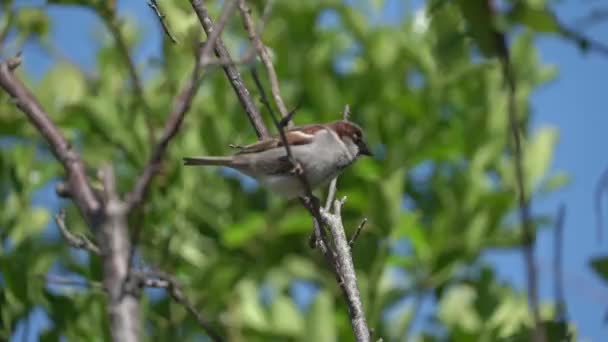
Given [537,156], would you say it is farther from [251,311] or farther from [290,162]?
[290,162]

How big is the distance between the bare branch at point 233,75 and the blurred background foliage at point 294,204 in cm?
105

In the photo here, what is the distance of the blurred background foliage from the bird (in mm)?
650

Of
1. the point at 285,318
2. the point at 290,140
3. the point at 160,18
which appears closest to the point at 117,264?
the point at 160,18

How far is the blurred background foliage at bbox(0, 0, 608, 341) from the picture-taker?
468cm

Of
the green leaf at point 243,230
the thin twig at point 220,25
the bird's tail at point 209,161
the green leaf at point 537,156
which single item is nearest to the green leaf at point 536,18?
the thin twig at point 220,25

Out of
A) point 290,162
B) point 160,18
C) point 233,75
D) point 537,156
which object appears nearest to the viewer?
point 160,18

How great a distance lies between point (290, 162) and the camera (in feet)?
11.8

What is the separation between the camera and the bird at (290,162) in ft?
12.1

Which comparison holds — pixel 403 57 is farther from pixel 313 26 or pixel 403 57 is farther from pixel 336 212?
pixel 336 212

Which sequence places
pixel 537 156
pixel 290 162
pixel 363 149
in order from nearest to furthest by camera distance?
pixel 290 162 < pixel 363 149 < pixel 537 156

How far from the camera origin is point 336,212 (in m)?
3.31

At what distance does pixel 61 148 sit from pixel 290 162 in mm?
1860

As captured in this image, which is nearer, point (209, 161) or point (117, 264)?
point (117, 264)

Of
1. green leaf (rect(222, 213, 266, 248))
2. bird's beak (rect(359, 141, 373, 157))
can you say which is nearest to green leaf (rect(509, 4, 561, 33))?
bird's beak (rect(359, 141, 373, 157))
